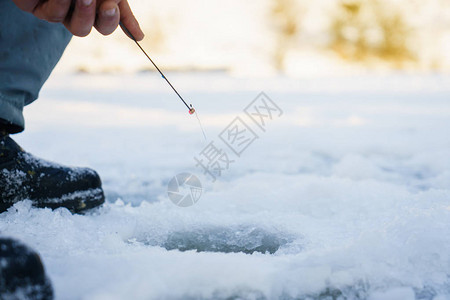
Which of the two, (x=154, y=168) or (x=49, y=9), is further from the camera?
(x=154, y=168)

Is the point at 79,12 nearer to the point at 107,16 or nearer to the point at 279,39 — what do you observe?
the point at 107,16

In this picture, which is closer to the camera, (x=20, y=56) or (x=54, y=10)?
(x=54, y=10)

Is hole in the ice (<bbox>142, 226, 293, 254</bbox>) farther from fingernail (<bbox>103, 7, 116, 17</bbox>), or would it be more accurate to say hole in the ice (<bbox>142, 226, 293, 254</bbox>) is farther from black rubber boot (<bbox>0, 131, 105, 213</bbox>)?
fingernail (<bbox>103, 7, 116, 17</bbox>)

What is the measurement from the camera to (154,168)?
1.51m

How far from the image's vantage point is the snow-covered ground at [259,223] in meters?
0.63

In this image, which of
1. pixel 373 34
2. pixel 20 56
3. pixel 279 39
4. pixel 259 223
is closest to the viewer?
pixel 259 223

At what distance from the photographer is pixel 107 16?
667mm

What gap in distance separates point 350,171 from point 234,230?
0.71m

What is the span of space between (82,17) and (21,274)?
0.41 meters

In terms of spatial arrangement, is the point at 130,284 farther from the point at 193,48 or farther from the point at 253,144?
the point at 193,48

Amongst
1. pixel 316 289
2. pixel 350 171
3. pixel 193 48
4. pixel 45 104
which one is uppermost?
pixel 316 289

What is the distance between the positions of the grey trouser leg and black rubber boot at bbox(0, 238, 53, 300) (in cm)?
54

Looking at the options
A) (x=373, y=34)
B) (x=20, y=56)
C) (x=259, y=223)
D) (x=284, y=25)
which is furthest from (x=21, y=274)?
(x=373, y=34)

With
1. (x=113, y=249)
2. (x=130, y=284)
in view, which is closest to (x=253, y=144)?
(x=113, y=249)
